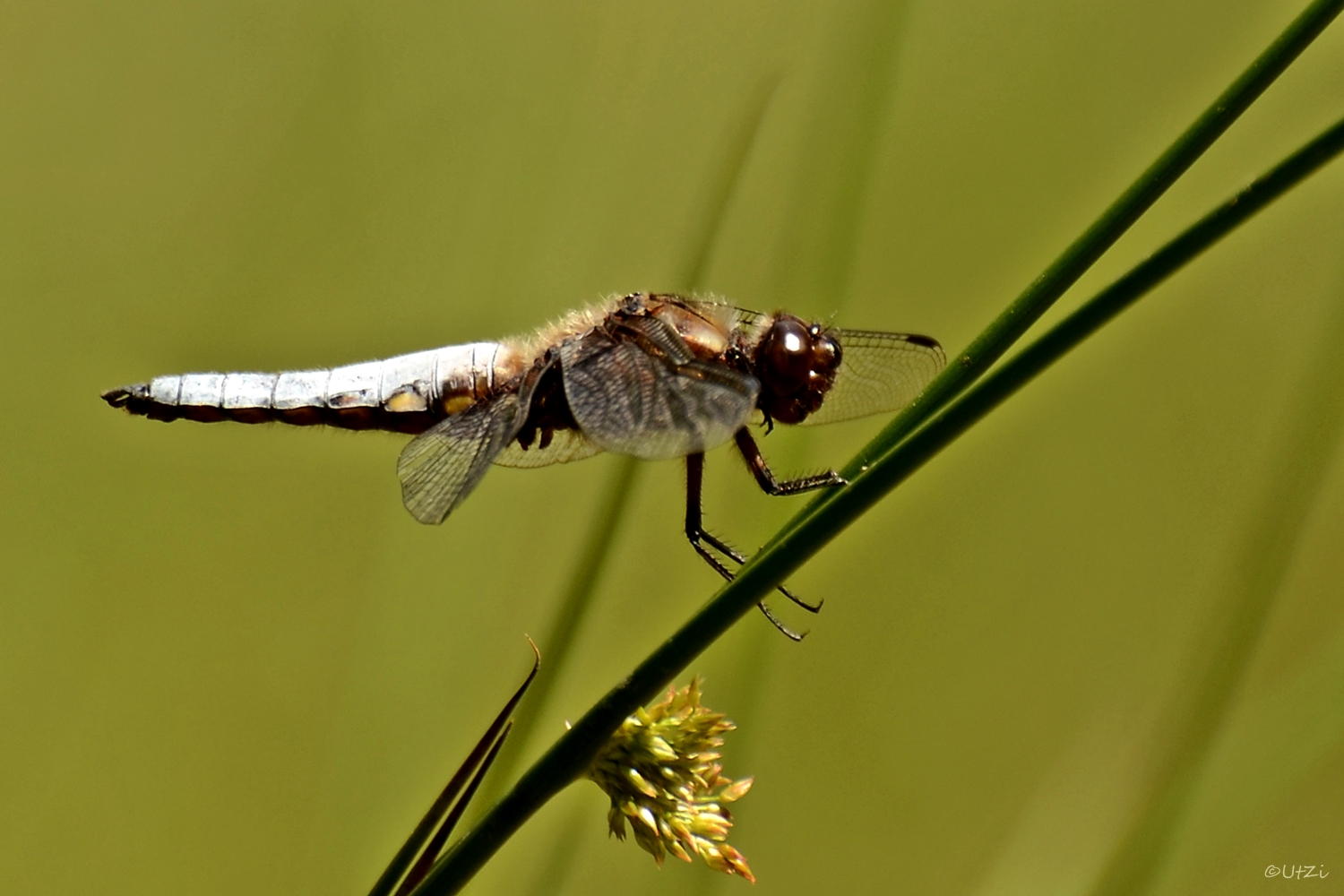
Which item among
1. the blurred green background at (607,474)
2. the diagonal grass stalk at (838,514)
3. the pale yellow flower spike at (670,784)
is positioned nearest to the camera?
the diagonal grass stalk at (838,514)

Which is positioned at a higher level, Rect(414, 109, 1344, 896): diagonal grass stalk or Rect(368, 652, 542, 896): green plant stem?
Rect(414, 109, 1344, 896): diagonal grass stalk

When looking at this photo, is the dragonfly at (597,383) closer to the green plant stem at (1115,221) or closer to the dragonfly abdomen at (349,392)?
the dragonfly abdomen at (349,392)

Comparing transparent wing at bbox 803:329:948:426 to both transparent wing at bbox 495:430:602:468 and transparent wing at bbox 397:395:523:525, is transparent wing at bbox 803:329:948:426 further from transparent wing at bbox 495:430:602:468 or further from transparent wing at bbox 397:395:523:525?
transparent wing at bbox 397:395:523:525

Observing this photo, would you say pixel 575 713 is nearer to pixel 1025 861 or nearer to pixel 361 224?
pixel 1025 861

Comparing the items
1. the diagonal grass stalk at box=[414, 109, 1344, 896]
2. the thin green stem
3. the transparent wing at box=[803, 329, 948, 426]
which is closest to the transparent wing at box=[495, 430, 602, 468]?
the transparent wing at box=[803, 329, 948, 426]

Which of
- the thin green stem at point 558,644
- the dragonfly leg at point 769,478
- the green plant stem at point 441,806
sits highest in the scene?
the dragonfly leg at point 769,478

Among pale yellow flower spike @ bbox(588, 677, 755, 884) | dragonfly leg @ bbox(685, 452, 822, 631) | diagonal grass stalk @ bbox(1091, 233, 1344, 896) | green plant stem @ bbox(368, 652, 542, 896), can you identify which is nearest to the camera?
green plant stem @ bbox(368, 652, 542, 896)

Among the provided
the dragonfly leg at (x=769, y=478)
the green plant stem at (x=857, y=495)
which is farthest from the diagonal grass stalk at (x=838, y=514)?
the dragonfly leg at (x=769, y=478)

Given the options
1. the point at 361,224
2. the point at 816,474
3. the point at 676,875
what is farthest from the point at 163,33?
the point at 676,875
